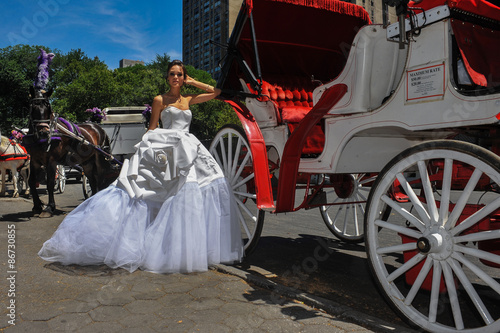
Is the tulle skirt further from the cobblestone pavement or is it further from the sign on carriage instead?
the sign on carriage

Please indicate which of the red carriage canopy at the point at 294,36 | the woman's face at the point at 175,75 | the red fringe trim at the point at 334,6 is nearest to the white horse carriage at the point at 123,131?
the red carriage canopy at the point at 294,36

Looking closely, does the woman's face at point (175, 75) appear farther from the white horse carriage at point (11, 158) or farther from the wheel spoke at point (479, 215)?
the white horse carriage at point (11, 158)

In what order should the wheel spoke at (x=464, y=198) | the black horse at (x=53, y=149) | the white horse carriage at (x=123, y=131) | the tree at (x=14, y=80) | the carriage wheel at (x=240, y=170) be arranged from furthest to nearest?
the tree at (x=14, y=80) → the white horse carriage at (x=123, y=131) → the black horse at (x=53, y=149) → the carriage wheel at (x=240, y=170) → the wheel spoke at (x=464, y=198)

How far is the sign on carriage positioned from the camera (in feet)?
8.16

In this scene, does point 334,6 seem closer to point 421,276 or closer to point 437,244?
point 437,244

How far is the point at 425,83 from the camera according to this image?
2576mm

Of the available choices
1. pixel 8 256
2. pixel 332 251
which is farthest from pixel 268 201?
pixel 8 256

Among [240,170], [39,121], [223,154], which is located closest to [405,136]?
[240,170]

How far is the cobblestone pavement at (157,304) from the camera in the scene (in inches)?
101

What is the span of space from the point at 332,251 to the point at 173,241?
230 centimetres

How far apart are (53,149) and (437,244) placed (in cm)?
728

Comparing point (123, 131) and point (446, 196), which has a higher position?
point (123, 131)

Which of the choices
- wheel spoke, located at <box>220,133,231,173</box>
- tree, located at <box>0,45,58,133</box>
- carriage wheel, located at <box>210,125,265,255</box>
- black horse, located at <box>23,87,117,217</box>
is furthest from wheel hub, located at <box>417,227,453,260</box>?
tree, located at <box>0,45,58,133</box>

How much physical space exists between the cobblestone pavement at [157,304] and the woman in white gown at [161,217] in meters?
0.16
